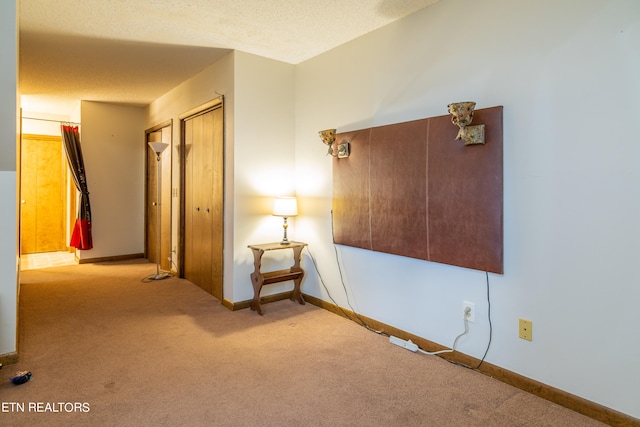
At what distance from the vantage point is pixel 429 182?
2.50 m

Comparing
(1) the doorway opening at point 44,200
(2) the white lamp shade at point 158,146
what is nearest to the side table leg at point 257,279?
(2) the white lamp shade at point 158,146

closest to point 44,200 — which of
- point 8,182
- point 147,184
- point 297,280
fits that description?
point 147,184

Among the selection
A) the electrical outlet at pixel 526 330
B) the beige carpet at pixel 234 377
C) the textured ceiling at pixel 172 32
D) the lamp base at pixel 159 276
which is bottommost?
the beige carpet at pixel 234 377

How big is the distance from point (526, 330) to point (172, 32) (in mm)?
3454

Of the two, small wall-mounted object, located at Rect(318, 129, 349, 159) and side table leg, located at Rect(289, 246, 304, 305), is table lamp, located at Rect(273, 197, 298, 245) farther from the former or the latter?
small wall-mounted object, located at Rect(318, 129, 349, 159)

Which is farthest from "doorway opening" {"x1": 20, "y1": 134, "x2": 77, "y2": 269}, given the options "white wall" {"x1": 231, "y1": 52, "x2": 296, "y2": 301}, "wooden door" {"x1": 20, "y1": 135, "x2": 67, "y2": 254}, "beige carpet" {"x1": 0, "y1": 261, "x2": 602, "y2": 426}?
"white wall" {"x1": 231, "y1": 52, "x2": 296, "y2": 301}

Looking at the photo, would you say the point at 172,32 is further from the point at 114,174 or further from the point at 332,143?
the point at 114,174

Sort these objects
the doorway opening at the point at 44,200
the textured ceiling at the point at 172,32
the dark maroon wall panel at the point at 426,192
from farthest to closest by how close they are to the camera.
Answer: the doorway opening at the point at 44,200 < the textured ceiling at the point at 172,32 < the dark maroon wall panel at the point at 426,192

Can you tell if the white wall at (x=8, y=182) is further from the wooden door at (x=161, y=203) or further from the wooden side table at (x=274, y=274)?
the wooden door at (x=161, y=203)

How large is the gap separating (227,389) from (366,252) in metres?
1.54

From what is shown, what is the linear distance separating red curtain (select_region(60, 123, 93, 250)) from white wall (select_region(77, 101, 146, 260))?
10cm

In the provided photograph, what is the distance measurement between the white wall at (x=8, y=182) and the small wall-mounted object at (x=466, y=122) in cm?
264

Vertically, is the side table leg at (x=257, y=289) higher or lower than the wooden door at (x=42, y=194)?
lower

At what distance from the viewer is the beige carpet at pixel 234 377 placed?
→ 1.84 metres
